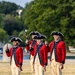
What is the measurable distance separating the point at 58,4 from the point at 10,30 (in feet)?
183

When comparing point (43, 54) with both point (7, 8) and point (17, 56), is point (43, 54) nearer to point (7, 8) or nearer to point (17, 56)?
point (17, 56)

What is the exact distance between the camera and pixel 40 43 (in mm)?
15570

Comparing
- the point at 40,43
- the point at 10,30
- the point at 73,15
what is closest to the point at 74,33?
the point at 73,15

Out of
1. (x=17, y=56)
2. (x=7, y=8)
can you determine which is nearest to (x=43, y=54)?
(x=17, y=56)

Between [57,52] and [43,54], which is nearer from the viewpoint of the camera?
[57,52]

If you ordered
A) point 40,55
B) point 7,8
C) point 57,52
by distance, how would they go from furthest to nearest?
point 7,8 < point 40,55 < point 57,52

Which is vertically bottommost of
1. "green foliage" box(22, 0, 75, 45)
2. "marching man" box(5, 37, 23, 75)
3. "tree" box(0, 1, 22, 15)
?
"marching man" box(5, 37, 23, 75)

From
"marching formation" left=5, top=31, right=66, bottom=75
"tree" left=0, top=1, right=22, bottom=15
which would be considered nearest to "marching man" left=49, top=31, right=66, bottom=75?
"marching formation" left=5, top=31, right=66, bottom=75

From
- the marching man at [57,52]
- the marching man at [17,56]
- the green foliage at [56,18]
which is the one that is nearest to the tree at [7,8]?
the green foliage at [56,18]

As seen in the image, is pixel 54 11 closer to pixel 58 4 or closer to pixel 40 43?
pixel 58 4

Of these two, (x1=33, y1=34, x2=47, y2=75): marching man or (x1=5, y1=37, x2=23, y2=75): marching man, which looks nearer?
(x1=5, y1=37, x2=23, y2=75): marching man

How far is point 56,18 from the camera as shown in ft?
207

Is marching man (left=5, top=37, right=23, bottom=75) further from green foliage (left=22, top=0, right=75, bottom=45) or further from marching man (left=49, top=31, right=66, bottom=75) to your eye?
green foliage (left=22, top=0, right=75, bottom=45)

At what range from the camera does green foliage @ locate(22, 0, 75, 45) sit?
62.5 meters
